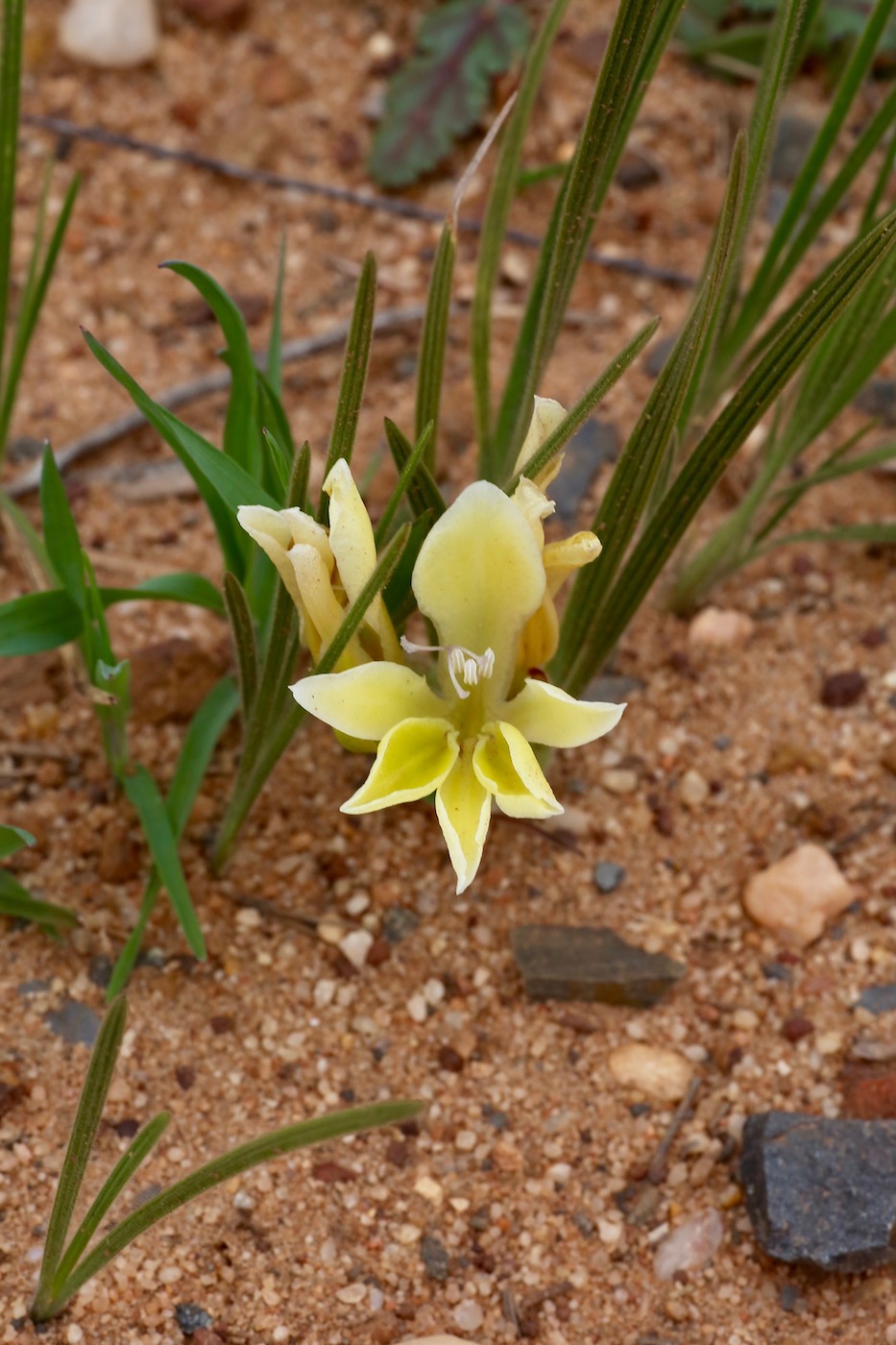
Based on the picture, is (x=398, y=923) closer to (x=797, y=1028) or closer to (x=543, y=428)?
(x=797, y=1028)

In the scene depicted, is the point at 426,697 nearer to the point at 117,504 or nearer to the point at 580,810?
the point at 580,810

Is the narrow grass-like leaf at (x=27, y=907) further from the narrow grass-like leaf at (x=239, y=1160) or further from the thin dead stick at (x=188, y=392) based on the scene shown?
the thin dead stick at (x=188, y=392)

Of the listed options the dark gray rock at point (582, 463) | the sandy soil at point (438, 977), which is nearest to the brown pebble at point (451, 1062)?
the sandy soil at point (438, 977)

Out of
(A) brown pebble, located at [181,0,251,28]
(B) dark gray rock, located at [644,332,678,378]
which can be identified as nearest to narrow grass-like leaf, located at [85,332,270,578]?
(B) dark gray rock, located at [644,332,678,378]

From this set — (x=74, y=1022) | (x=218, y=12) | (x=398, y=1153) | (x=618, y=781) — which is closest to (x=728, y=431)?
(x=618, y=781)

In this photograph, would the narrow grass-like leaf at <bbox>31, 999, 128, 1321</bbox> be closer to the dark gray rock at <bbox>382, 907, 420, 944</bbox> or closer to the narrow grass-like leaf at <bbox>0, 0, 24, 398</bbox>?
the dark gray rock at <bbox>382, 907, 420, 944</bbox>
